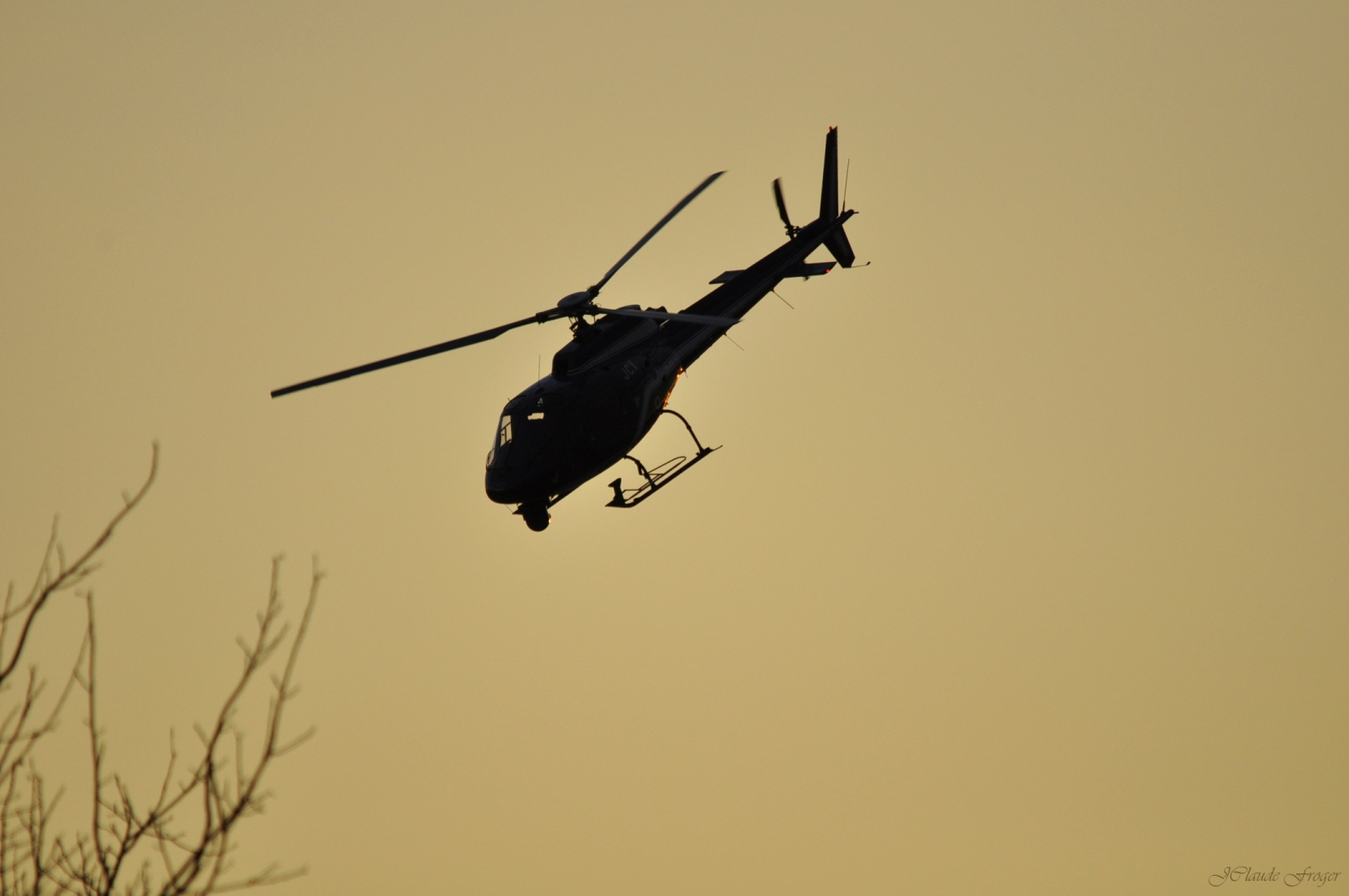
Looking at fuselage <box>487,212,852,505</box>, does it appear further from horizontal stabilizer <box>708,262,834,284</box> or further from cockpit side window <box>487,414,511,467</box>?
horizontal stabilizer <box>708,262,834,284</box>

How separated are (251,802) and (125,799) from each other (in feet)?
2.77

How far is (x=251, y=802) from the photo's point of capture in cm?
955

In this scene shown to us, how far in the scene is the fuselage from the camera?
34.8 meters

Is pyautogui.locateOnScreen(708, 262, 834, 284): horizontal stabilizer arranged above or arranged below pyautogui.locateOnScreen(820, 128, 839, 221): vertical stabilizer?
below

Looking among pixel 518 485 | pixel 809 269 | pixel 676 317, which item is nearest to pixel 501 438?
pixel 518 485

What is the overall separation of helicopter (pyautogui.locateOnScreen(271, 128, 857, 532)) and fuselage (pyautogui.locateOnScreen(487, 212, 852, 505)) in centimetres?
2

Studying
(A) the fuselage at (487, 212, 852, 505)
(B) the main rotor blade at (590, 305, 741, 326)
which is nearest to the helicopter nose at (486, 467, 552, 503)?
(A) the fuselage at (487, 212, 852, 505)

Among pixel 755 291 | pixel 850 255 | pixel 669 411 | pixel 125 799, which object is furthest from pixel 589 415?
pixel 125 799

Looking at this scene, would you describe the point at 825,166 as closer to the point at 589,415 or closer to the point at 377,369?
the point at 589,415

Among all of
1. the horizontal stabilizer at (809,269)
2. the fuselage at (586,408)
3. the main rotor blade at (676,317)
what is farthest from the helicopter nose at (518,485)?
the horizontal stabilizer at (809,269)

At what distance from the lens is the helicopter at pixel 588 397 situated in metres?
34.6

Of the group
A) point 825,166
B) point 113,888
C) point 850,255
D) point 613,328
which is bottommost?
point 113,888

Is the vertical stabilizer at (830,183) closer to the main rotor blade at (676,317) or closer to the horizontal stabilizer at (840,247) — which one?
the horizontal stabilizer at (840,247)

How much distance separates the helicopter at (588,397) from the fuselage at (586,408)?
0.02 metres
